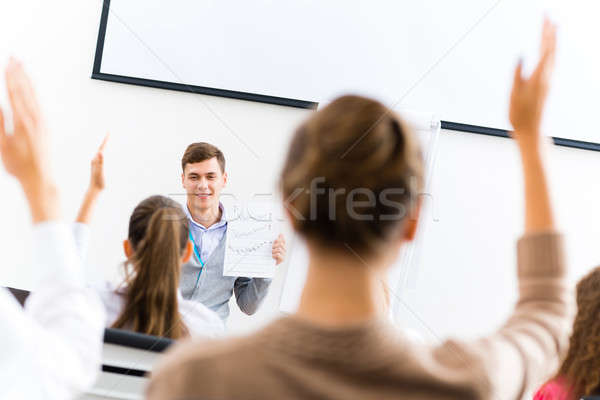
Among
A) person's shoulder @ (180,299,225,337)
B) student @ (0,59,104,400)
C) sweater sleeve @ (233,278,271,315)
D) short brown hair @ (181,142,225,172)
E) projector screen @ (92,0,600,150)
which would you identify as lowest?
sweater sleeve @ (233,278,271,315)

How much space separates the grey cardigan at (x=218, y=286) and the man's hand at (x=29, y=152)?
1658mm

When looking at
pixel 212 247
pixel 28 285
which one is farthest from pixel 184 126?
pixel 28 285

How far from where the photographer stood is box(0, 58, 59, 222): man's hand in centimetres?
59

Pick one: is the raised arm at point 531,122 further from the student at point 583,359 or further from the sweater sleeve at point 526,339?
the student at point 583,359

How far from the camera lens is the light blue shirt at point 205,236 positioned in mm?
2410

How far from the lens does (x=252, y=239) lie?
2748 millimetres

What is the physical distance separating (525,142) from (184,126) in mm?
2489

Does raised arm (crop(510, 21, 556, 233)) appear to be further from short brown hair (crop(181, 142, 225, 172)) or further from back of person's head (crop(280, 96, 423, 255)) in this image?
short brown hair (crop(181, 142, 225, 172))

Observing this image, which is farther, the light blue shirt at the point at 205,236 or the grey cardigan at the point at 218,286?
the light blue shirt at the point at 205,236

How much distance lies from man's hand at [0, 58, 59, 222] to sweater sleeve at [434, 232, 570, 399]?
0.40 meters

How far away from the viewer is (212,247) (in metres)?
2.43

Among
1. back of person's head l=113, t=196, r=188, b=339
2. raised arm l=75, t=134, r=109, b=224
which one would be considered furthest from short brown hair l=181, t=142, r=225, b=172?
raised arm l=75, t=134, r=109, b=224

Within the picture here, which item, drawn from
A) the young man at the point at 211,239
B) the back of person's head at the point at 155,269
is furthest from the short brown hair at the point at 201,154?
the back of person's head at the point at 155,269

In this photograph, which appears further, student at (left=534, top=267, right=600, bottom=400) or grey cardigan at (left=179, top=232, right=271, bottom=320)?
grey cardigan at (left=179, top=232, right=271, bottom=320)
